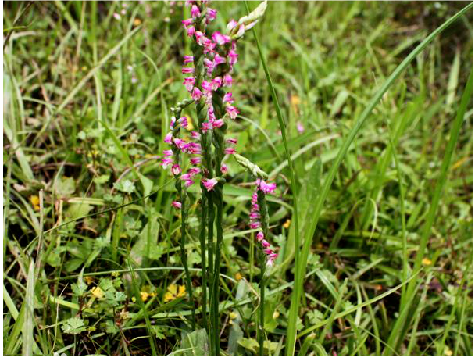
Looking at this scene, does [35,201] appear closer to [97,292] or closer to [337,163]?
[97,292]

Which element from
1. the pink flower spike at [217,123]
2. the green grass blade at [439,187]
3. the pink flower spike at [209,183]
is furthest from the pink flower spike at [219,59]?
the green grass blade at [439,187]

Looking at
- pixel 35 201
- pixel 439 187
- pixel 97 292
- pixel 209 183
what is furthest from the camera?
pixel 35 201

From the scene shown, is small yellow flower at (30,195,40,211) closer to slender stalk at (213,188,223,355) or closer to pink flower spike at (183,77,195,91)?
slender stalk at (213,188,223,355)

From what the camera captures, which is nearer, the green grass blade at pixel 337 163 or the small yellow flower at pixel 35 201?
the green grass blade at pixel 337 163

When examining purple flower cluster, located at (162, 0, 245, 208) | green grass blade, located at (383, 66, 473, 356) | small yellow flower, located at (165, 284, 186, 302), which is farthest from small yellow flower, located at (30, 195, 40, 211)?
green grass blade, located at (383, 66, 473, 356)

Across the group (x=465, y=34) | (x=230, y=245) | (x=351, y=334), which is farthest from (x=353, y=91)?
(x=351, y=334)

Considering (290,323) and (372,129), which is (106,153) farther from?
(372,129)

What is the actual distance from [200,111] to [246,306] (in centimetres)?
81

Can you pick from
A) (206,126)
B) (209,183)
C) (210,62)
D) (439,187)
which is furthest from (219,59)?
(439,187)

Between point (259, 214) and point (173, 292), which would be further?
point (173, 292)

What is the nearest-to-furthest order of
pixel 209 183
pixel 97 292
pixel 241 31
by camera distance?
pixel 241 31 < pixel 209 183 < pixel 97 292

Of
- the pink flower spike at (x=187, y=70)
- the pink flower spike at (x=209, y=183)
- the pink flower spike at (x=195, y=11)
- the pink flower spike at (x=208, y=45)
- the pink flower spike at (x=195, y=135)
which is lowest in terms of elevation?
the pink flower spike at (x=209, y=183)

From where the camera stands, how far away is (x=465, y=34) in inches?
143

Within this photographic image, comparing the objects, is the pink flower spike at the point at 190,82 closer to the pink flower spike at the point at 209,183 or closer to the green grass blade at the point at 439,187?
the pink flower spike at the point at 209,183
